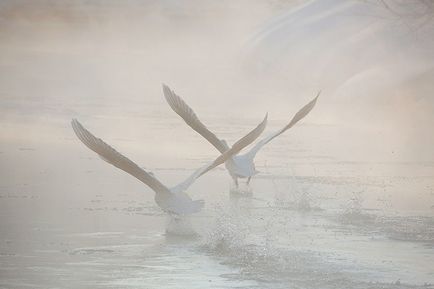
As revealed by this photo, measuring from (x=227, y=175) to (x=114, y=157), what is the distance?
17.8ft

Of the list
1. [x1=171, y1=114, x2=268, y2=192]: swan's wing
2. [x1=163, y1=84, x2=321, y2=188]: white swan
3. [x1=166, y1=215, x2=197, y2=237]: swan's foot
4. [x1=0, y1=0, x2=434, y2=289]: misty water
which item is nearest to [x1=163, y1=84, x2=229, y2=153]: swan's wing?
[x1=163, y1=84, x2=321, y2=188]: white swan

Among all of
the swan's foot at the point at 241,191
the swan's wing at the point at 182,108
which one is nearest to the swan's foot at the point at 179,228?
the swan's wing at the point at 182,108

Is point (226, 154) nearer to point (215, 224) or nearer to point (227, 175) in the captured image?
point (215, 224)

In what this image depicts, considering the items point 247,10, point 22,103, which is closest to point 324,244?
point 22,103

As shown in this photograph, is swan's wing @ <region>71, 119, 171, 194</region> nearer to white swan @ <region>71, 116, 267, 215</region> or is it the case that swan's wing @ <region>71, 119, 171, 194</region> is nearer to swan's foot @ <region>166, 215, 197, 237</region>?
white swan @ <region>71, 116, 267, 215</region>

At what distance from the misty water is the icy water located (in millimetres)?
27

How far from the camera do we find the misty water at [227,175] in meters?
12.2

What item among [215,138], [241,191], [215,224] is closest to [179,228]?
[215,224]

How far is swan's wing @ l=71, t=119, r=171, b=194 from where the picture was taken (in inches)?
526

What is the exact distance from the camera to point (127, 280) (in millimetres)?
11469

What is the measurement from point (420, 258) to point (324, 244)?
98 cm

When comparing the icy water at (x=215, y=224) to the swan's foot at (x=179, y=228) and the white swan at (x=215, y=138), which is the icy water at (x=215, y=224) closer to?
the swan's foot at (x=179, y=228)

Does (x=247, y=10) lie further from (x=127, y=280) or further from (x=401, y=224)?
(x=127, y=280)

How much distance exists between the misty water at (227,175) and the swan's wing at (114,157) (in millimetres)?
516
